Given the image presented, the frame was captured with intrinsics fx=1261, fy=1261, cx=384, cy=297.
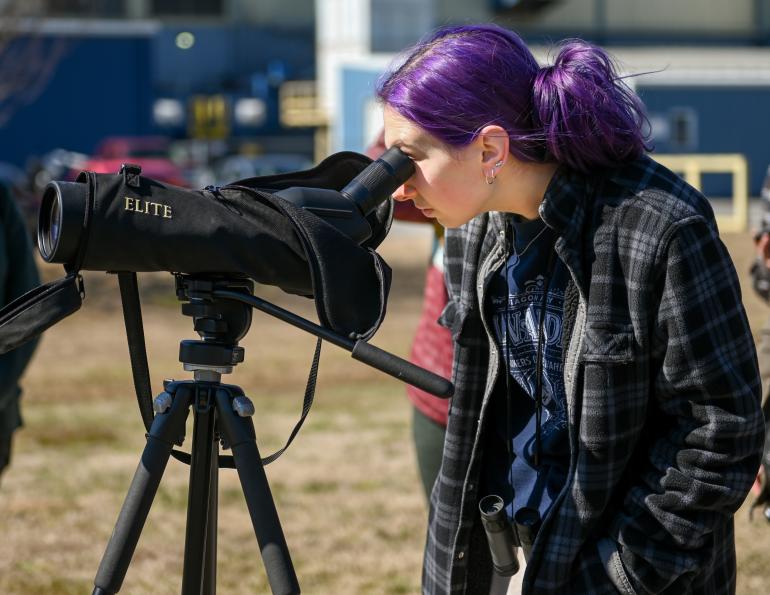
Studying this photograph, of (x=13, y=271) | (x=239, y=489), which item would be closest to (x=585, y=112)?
(x=13, y=271)

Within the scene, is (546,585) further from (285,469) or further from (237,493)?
(285,469)

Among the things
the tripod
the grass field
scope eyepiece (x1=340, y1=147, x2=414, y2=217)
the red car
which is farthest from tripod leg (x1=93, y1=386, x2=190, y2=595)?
the red car

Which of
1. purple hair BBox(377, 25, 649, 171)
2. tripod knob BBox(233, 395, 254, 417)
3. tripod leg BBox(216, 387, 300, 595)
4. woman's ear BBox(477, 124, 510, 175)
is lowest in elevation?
tripod leg BBox(216, 387, 300, 595)

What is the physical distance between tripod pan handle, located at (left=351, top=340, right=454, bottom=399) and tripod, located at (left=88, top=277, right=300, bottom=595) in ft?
0.74

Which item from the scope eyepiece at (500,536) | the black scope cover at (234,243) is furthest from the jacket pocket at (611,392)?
the black scope cover at (234,243)

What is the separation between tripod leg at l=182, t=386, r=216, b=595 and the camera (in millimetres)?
1883

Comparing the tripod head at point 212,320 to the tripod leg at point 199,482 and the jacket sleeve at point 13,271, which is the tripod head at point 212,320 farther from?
the jacket sleeve at point 13,271

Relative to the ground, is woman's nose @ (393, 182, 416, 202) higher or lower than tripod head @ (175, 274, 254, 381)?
higher

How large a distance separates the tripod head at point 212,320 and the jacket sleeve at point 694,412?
1.99ft

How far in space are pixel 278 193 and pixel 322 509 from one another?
3.74m

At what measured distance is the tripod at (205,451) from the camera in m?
1.81

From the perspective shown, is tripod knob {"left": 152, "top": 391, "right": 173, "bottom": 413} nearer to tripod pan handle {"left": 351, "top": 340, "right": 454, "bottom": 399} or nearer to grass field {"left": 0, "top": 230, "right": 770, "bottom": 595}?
tripod pan handle {"left": 351, "top": 340, "right": 454, "bottom": 399}

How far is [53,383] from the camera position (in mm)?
9281

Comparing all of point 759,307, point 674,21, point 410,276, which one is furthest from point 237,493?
point 674,21
